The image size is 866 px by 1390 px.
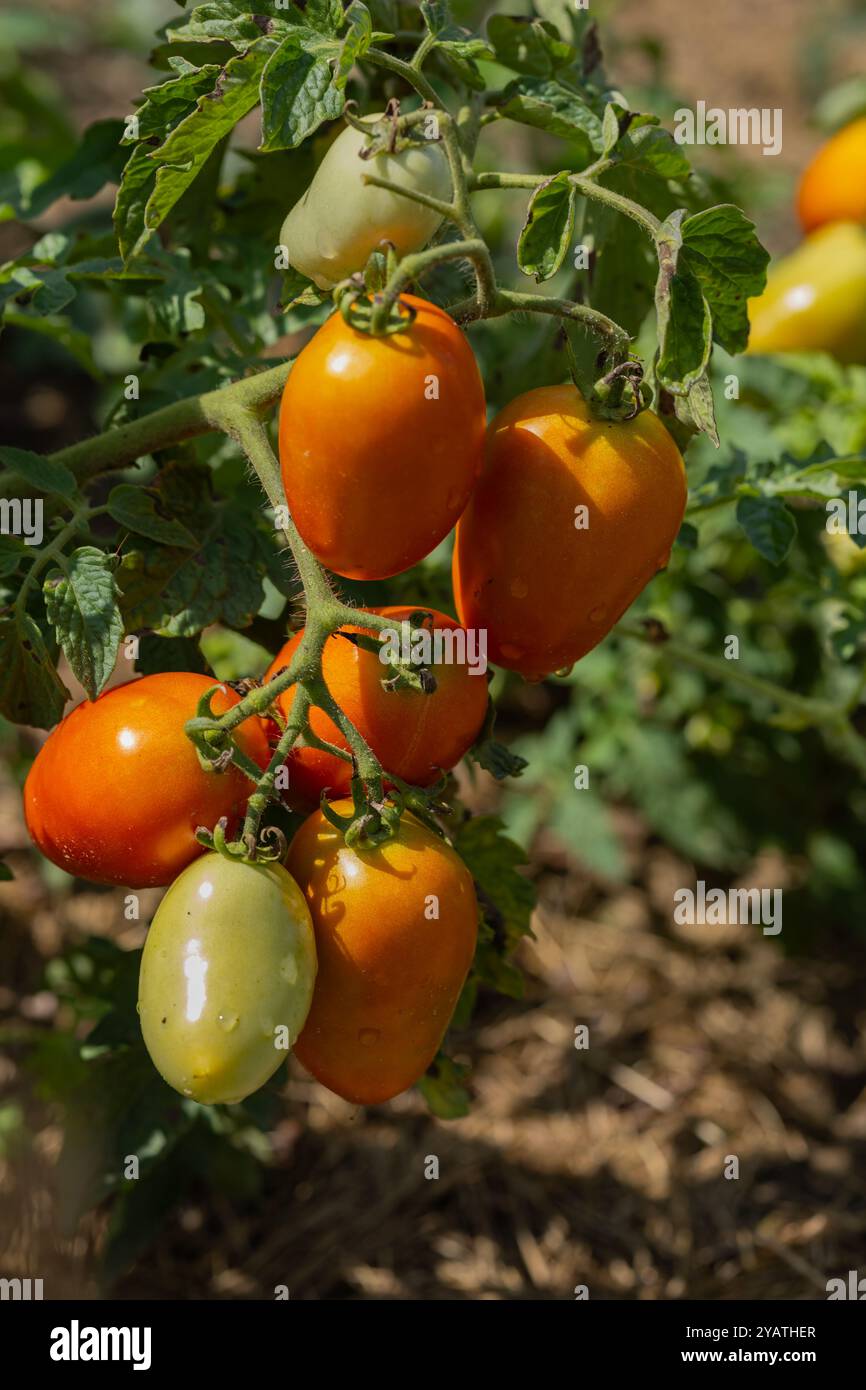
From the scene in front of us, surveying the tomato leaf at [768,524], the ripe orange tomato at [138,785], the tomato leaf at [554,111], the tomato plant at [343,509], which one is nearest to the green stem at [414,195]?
the tomato plant at [343,509]

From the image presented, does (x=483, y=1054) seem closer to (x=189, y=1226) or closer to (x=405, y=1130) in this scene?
(x=405, y=1130)

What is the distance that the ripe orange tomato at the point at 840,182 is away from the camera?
213 centimetres

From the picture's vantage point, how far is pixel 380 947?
3.05ft

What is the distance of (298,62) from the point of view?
93 centimetres

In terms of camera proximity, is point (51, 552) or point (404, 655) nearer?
point (404, 655)

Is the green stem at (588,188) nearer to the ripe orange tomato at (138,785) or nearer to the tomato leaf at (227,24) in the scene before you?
the tomato leaf at (227,24)

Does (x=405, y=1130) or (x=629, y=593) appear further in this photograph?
(x=405, y=1130)

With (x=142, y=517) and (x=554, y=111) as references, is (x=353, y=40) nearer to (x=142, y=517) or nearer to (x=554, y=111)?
(x=554, y=111)

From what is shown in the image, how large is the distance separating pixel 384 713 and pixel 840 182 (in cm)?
161

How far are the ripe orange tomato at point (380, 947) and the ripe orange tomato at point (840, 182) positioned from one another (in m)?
1.64

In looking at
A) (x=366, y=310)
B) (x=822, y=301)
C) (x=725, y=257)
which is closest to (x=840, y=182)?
(x=822, y=301)

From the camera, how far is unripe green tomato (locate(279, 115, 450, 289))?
91 cm

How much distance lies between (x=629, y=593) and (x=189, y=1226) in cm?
114
